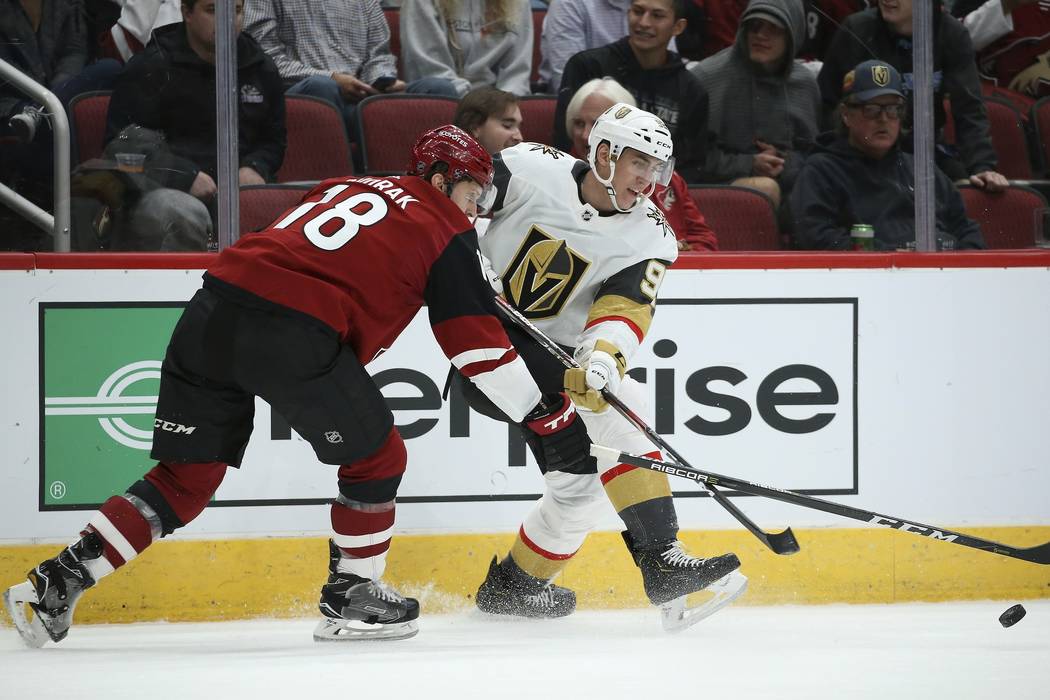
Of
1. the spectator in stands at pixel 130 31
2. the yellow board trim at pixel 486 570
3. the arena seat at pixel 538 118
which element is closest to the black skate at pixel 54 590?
the yellow board trim at pixel 486 570

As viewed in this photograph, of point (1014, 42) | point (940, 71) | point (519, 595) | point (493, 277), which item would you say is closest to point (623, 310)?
point (493, 277)

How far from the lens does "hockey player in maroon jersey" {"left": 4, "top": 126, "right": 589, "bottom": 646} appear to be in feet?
8.64

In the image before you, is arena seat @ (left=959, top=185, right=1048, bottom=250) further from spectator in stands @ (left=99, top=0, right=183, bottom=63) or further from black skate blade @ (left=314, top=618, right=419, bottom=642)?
spectator in stands @ (left=99, top=0, right=183, bottom=63)

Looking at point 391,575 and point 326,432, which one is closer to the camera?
point 326,432

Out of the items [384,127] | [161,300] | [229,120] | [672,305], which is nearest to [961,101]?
[672,305]

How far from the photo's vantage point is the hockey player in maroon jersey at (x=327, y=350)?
104 inches

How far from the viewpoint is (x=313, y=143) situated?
346cm

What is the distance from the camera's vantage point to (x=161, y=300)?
10.6ft

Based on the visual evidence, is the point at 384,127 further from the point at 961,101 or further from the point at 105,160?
the point at 961,101

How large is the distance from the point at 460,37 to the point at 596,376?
1255 millimetres

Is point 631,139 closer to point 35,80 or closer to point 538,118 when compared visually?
point 538,118

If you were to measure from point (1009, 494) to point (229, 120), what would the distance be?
2247 mm

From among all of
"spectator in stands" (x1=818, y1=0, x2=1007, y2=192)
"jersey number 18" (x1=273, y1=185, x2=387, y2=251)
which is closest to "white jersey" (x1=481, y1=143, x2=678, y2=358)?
"jersey number 18" (x1=273, y1=185, x2=387, y2=251)

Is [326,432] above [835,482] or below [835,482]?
above
